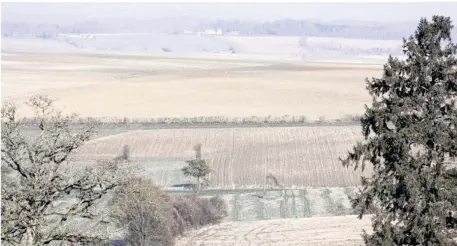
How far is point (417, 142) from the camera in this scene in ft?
38.9

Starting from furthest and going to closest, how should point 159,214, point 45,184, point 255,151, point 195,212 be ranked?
point 255,151, point 195,212, point 159,214, point 45,184

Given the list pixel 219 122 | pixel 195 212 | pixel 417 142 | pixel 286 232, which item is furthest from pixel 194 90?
pixel 417 142

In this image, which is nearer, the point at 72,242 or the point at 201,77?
the point at 72,242

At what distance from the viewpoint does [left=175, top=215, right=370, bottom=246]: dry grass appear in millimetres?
28203

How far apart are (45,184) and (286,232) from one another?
791 inches

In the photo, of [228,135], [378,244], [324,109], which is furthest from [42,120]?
[324,109]

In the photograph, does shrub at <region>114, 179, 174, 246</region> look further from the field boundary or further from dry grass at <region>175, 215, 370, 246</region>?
the field boundary

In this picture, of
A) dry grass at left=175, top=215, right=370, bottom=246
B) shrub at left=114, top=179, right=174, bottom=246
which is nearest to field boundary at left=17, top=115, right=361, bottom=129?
dry grass at left=175, top=215, right=370, bottom=246

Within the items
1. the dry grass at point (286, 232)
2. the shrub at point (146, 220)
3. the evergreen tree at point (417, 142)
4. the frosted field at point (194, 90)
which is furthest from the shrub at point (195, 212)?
the frosted field at point (194, 90)

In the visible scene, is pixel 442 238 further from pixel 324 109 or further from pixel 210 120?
pixel 324 109

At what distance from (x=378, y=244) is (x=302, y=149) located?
39.4 meters

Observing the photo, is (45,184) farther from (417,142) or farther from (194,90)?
(194,90)

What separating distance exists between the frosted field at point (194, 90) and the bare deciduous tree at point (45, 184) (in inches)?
2076

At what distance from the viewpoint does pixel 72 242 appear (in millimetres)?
11133
